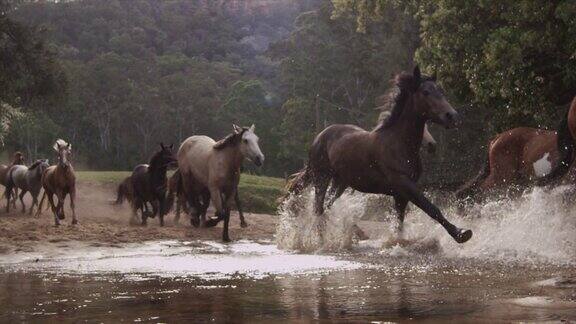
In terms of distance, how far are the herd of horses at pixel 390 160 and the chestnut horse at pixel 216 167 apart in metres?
0.02

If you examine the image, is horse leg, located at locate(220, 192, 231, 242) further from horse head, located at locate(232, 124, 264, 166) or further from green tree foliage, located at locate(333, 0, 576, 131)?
green tree foliage, located at locate(333, 0, 576, 131)

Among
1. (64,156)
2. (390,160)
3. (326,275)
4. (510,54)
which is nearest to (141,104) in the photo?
(64,156)

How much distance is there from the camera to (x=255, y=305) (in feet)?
17.5

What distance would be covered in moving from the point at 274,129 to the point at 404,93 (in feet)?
170

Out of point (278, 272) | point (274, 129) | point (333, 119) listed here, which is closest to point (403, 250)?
point (278, 272)

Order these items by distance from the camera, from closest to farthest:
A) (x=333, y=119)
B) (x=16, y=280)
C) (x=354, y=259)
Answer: (x=16, y=280)
(x=354, y=259)
(x=333, y=119)

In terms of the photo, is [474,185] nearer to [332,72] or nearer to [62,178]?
[62,178]

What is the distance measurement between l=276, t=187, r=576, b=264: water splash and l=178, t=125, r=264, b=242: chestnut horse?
2013 mm

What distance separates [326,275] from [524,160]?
583 centimetres

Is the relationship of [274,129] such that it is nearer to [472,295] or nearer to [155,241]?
[155,241]

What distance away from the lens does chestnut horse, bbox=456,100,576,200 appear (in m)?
10.9

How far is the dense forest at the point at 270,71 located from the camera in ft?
50.8

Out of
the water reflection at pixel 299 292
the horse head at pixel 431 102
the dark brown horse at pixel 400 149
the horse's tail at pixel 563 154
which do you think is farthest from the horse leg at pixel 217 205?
the horse's tail at pixel 563 154

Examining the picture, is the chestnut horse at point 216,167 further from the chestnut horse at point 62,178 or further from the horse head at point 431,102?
the horse head at point 431,102
